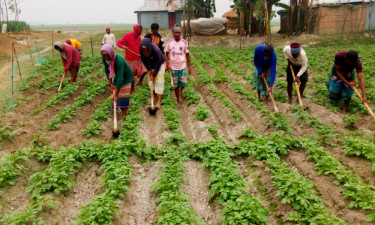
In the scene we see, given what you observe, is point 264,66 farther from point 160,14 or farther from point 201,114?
point 160,14

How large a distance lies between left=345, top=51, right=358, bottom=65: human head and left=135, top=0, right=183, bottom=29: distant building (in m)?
29.3

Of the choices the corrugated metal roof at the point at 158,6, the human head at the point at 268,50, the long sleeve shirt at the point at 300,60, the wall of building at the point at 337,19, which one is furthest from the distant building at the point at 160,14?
the human head at the point at 268,50

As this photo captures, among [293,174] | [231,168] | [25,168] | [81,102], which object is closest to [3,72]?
[81,102]

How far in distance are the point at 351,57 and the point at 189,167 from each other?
3978mm

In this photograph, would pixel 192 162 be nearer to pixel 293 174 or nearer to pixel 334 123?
pixel 293 174

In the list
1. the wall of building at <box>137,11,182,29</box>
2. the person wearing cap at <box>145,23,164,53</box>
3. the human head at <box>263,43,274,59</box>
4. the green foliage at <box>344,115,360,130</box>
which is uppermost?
the wall of building at <box>137,11,182,29</box>

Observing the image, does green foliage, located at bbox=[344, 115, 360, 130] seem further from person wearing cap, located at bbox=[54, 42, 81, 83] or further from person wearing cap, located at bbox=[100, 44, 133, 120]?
person wearing cap, located at bbox=[54, 42, 81, 83]

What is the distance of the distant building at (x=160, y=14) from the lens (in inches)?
1299

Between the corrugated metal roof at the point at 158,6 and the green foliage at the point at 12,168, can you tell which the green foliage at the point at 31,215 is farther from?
the corrugated metal roof at the point at 158,6

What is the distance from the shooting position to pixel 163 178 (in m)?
3.91

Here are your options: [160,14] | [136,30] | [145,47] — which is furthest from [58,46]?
[160,14]

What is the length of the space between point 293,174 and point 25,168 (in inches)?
151

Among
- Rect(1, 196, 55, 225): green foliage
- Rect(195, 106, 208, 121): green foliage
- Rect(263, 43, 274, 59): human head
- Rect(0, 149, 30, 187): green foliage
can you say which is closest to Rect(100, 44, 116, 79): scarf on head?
Rect(195, 106, 208, 121): green foliage

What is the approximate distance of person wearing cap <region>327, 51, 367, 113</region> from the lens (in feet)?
18.7
